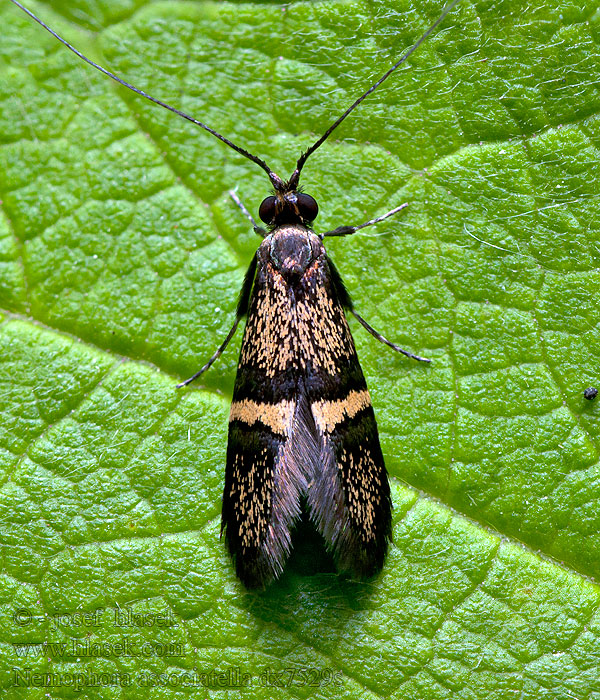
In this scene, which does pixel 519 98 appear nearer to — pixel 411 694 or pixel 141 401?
pixel 141 401

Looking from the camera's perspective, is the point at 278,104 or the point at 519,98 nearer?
the point at 519,98

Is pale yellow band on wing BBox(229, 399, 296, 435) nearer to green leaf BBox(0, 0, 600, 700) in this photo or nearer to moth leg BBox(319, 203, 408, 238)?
green leaf BBox(0, 0, 600, 700)

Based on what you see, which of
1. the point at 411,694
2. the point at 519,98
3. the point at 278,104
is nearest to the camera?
the point at 411,694

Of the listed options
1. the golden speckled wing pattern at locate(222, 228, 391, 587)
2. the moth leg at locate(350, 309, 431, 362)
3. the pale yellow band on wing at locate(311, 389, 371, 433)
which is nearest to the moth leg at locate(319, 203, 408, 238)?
the golden speckled wing pattern at locate(222, 228, 391, 587)

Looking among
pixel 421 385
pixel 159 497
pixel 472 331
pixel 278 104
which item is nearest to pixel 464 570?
pixel 421 385

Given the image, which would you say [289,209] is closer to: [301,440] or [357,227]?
[357,227]

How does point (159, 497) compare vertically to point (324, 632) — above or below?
above

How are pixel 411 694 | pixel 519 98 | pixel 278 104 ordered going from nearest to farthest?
1. pixel 411 694
2. pixel 519 98
3. pixel 278 104

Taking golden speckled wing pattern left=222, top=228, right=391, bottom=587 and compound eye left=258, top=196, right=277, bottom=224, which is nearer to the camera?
golden speckled wing pattern left=222, top=228, right=391, bottom=587
